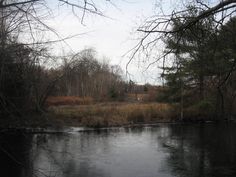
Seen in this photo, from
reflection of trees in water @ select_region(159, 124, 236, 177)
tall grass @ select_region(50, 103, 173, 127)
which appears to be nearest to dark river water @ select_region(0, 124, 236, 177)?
reflection of trees in water @ select_region(159, 124, 236, 177)

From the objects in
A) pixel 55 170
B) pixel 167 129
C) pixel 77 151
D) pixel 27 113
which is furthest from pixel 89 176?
pixel 167 129

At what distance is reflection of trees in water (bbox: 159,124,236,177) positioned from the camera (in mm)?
11312

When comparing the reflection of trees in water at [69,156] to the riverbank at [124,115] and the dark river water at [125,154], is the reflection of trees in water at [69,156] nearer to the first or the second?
the dark river water at [125,154]

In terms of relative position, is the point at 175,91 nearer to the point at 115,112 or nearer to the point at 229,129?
the point at 115,112

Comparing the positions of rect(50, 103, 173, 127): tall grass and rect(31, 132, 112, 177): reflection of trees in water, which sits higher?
rect(50, 103, 173, 127): tall grass

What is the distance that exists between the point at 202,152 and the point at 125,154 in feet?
10.0

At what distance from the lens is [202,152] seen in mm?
14258

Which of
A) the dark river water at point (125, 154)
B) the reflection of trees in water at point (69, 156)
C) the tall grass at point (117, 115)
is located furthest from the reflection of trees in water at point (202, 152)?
the tall grass at point (117, 115)

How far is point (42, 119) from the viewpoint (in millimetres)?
4551

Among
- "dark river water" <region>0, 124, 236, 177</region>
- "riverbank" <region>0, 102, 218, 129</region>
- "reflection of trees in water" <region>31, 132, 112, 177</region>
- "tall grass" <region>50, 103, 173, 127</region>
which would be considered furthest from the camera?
"tall grass" <region>50, 103, 173, 127</region>

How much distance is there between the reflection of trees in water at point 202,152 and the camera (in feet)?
37.1

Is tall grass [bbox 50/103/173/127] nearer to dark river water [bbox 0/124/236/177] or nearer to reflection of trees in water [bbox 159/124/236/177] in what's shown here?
dark river water [bbox 0/124/236/177]

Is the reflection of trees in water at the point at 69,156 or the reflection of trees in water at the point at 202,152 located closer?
the reflection of trees in water at the point at 69,156

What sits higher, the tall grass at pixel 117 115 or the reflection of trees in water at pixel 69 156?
the tall grass at pixel 117 115
